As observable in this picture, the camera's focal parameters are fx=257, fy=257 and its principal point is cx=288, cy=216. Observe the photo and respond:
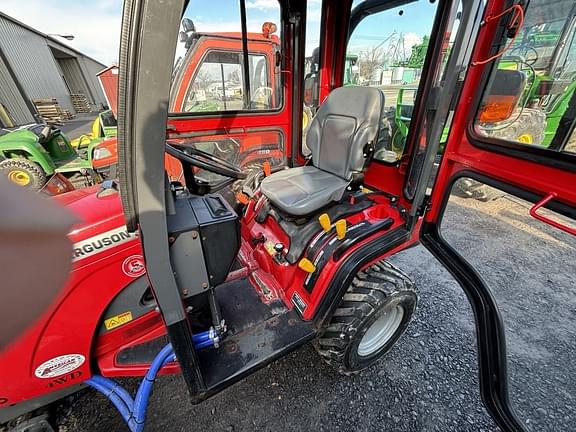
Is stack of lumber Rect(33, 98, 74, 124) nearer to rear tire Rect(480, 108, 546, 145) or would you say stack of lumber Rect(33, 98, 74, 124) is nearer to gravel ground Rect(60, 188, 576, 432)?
gravel ground Rect(60, 188, 576, 432)

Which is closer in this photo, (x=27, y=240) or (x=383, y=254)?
(x=27, y=240)

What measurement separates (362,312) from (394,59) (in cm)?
151

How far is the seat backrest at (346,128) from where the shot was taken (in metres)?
1.58

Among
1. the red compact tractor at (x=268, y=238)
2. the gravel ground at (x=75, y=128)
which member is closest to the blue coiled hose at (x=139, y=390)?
the red compact tractor at (x=268, y=238)

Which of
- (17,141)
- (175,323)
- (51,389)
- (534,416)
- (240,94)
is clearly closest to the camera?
(175,323)

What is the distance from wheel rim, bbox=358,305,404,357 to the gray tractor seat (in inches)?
30.0

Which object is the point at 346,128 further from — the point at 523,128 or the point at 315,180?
the point at 523,128

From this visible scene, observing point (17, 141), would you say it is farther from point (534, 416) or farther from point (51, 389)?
point (534, 416)

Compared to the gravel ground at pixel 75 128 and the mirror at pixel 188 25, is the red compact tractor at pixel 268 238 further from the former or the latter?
the gravel ground at pixel 75 128

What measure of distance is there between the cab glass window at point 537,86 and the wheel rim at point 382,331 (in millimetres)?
1033

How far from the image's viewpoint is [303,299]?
4.49 ft

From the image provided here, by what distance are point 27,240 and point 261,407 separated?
140 cm

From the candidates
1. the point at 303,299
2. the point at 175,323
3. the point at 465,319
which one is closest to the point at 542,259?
the point at 465,319

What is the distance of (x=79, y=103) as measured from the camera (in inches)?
636
